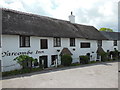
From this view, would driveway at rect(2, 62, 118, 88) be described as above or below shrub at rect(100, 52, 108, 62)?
below

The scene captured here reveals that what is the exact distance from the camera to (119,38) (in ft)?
Answer: 91.1

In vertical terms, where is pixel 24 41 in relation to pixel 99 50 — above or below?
above

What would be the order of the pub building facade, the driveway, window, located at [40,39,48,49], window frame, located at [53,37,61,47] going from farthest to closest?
1. window frame, located at [53,37,61,47]
2. window, located at [40,39,48,49]
3. the pub building facade
4. the driveway

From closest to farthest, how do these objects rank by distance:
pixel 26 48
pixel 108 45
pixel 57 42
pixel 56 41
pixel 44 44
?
1. pixel 26 48
2. pixel 44 44
3. pixel 56 41
4. pixel 57 42
5. pixel 108 45

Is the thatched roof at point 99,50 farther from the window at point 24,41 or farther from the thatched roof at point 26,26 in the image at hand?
the window at point 24,41

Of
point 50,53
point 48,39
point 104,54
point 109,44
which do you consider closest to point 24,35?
point 48,39

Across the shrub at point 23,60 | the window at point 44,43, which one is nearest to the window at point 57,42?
the window at point 44,43

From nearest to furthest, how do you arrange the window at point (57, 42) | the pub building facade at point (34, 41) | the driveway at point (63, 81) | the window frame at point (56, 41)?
the driveway at point (63, 81)
the pub building facade at point (34, 41)
the window frame at point (56, 41)
the window at point (57, 42)

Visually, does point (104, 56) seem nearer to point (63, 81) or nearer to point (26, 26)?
point (63, 81)

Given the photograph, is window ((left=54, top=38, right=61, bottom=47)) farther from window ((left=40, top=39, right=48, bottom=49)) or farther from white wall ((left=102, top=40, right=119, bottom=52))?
white wall ((left=102, top=40, right=119, bottom=52))

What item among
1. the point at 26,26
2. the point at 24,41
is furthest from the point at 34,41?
the point at 26,26

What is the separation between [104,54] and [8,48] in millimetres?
16355

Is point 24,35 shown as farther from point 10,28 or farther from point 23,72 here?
point 23,72

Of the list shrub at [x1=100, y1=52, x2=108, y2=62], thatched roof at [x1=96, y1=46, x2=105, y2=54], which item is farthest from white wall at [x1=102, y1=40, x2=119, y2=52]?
shrub at [x1=100, y1=52, x2=108, y2=62]
